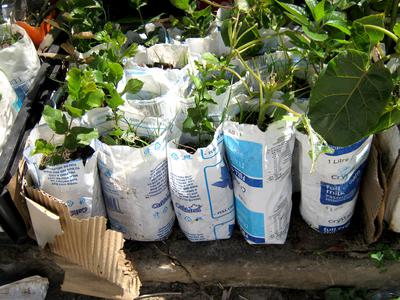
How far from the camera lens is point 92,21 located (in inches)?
65.6

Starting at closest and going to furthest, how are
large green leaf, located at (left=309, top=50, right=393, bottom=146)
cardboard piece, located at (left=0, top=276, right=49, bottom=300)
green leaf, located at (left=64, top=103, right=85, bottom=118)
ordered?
large green leaf, located at (left=309, top=50, right=393, bottom=146) → green leaf, located at (left=64, top=103, right=85, bottom=118) → cardboard piece, located at (left=0, top=276, right=49, bottom=300)

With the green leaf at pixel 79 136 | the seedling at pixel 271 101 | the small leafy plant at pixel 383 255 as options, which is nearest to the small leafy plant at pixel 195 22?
the seedling at pixel 271 101

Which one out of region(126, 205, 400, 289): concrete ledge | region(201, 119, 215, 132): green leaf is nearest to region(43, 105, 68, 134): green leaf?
region(201, 119, 215, 132): green leaf

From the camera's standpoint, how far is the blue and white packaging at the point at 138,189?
52.7 inches

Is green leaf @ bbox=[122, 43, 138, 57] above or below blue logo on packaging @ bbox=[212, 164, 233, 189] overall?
above

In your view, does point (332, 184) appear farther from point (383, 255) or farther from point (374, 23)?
point (374, 23)

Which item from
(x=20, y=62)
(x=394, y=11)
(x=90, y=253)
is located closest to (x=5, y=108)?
(x=20, y=62)

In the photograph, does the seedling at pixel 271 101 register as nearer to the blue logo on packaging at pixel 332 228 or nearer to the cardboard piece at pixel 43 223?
the blue logo on packaging at pixel 332 228

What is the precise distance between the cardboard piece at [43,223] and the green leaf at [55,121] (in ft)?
0.70

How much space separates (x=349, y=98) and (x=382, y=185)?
326 mm

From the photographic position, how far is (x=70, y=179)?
1342 mm

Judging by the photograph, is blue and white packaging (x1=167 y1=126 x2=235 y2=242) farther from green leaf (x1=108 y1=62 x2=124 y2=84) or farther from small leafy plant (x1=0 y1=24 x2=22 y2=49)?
small leafy plant (x1=0 y1=24 x2=22 y2=49)

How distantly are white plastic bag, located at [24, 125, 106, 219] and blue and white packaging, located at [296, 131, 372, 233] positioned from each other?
570 millimetres

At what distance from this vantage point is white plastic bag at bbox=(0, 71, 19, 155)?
1.49 meters
